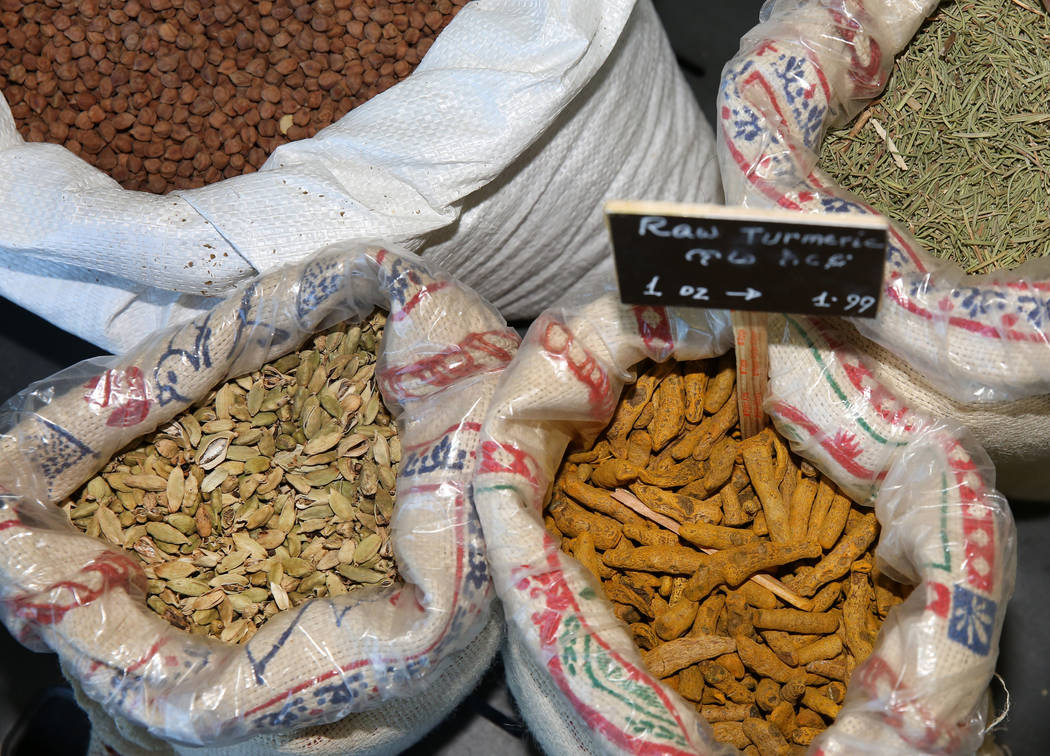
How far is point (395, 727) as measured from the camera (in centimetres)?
107

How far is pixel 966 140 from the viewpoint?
1112 millimetres

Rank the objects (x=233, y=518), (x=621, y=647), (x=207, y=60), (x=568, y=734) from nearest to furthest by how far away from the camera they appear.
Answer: (x=621, y=647)
(x=568, y=734)
(x=233, y=518)
(x=207, y=60)

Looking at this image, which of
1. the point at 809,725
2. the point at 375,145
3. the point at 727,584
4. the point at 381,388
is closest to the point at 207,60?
the point at 375,145

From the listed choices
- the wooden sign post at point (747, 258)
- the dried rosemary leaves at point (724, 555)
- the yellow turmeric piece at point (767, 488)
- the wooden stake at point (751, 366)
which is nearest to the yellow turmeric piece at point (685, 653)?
the dried rosemary leaves at point (724, 555)

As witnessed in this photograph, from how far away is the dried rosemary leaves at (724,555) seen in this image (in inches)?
37.6

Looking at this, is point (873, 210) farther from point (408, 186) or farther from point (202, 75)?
point (202, 75)

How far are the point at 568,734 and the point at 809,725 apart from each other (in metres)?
0.23

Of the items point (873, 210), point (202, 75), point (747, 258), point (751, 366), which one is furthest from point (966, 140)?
point (202, 75)

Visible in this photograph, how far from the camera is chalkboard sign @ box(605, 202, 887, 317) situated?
73 cm

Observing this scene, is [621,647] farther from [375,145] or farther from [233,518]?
[375,145]

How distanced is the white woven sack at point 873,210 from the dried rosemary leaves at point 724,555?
0.54ft

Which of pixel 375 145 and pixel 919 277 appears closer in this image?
pixel 919 277

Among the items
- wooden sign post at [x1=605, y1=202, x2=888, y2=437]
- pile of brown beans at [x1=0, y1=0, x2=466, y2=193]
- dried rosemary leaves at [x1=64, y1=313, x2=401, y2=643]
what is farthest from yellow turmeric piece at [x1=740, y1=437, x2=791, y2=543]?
pile of brown beans at [x1=0, y1=0, x2=466, y2=193]

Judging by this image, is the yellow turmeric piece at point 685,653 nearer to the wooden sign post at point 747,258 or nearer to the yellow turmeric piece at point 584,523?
the yellow turmeric piece at point 584,523
